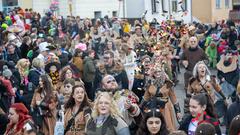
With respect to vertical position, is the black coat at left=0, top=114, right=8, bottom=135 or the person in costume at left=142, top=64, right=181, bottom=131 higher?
the person in costume at left=142, top=64, right=181, bottom=131

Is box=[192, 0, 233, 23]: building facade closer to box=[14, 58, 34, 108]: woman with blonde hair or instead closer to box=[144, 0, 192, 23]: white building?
box=[144, 0, 192, 23]: white building

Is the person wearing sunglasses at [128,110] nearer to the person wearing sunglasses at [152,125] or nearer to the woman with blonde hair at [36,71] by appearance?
the person wearing sunglasses at [152,125]

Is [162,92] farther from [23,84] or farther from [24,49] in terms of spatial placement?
[24,49]

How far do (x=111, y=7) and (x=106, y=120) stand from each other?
127ft

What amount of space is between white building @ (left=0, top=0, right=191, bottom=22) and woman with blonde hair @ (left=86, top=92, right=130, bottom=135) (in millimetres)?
32550

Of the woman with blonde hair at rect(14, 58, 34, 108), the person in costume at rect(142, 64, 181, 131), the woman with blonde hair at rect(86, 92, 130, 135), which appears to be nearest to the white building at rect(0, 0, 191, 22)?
the woman with blonde hair at rect(14, 58, 34, 108)

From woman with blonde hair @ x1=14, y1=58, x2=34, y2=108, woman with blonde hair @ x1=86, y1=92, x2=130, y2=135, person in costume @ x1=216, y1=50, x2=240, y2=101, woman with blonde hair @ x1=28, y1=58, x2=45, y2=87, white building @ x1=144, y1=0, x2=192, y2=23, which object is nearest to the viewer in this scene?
woman with blonde hair @ x1=86, y1=92, x2=130, y2=135

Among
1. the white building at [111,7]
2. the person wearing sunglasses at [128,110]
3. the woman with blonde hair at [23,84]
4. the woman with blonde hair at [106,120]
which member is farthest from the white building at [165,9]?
the woman with blonde hair at [106,120]

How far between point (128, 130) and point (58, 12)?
36.2 m

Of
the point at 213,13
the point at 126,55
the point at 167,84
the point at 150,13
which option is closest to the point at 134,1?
the point at 150,13

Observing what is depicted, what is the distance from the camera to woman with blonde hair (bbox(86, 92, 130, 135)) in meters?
7.01

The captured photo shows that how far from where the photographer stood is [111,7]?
4538cm

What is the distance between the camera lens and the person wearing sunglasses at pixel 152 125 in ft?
22.6

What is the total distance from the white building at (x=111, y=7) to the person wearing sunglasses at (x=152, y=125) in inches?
1294
